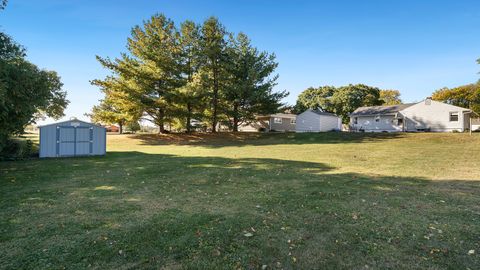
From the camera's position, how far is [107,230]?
4.35 metres

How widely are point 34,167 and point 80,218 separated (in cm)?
877

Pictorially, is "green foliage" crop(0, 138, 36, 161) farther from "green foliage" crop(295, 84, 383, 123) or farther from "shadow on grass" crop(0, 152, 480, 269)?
"green foliage" crop(295, 84, 383, 123)

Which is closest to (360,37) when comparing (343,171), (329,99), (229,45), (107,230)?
(343,171)

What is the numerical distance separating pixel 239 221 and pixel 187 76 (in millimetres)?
29597

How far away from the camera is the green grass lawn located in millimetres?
3475

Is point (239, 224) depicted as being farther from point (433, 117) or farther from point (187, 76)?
point (433, 117)

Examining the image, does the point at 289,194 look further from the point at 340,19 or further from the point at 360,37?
the point at 360,37

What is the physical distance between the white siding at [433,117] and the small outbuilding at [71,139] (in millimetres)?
35548

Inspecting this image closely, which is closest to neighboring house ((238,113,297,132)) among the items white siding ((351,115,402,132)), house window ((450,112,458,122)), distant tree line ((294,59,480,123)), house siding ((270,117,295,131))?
house siding ((270,117,295,131))

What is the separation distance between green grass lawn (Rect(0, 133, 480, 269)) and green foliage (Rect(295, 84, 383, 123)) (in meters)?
43.2

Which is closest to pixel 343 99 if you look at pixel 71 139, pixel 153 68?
pixel 153 68

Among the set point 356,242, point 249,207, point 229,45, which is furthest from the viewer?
point 229,45

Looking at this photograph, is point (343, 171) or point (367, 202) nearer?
point (367, 202)

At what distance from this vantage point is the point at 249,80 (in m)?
30.5
